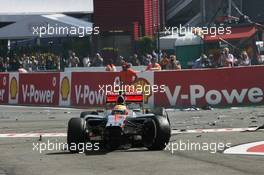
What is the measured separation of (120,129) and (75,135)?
805 mm

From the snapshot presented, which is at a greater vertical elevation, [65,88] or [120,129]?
[65,88]

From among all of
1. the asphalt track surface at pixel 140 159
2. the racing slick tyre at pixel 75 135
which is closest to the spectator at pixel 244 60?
the asphalt track surface at pixel 140 159

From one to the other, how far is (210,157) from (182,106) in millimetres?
12867

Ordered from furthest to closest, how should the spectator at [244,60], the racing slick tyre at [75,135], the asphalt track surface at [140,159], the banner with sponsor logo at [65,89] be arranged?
the banner with sponsor logo at [65,89] → the spectator at [244,60] → the racing slick tyre at [75,135] → the asphalt track surface at [140,159]

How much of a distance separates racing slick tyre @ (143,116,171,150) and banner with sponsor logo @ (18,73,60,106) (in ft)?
48.5

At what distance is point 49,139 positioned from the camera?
51.3 feet

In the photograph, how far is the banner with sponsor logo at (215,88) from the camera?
2425 centimetres

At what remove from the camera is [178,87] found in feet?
81.5

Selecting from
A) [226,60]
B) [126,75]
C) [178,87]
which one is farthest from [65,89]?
[226,60]

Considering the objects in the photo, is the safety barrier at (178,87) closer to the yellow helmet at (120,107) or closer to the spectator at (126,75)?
the spectator at (126,75)

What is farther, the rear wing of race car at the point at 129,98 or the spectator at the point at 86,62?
the spectator at the point at 86,62

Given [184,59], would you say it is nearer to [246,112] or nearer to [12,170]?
[246,112]

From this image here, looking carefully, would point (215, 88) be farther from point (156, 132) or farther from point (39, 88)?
point (156, 132)

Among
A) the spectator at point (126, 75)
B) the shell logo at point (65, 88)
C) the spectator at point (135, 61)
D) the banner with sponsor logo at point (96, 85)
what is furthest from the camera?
the spectator at point (135, 61)
